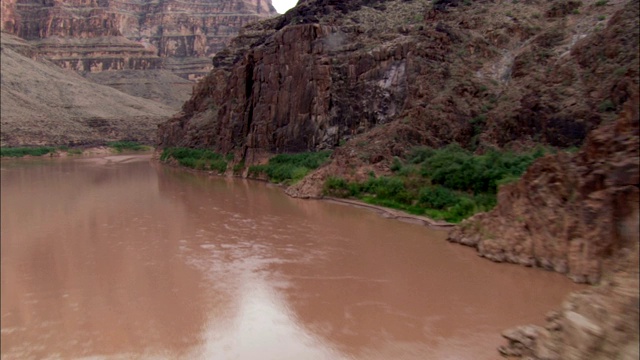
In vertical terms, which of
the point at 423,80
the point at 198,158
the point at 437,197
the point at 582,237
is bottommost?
Result: the point at 198,158

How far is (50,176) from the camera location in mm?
47406

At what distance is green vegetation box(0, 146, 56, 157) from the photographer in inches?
2849

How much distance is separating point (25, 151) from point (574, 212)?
2962 inches

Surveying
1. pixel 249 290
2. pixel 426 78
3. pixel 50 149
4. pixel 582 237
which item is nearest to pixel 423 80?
pixel 426 78

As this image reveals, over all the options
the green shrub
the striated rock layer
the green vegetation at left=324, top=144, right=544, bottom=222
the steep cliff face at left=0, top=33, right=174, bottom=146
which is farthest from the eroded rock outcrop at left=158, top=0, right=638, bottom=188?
the steep cliff face at left=0, top=33, right=174, bottom=146

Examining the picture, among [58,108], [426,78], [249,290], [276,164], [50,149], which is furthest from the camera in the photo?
[58,108]

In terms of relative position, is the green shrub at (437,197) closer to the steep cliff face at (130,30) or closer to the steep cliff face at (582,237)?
the steep cliff face at (582,237)

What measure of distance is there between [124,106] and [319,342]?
376ft

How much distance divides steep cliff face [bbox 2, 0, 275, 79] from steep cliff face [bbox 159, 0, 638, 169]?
111004mm

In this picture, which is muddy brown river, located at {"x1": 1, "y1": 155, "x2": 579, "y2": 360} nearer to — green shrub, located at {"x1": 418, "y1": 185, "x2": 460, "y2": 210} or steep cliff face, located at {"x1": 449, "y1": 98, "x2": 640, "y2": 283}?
steep cliff face, located at {"x1": 449, "y1": 98, "x2": 640, "y2": 283}

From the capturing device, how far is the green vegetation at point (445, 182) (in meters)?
24.9

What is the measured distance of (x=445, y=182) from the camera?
27.5 meters

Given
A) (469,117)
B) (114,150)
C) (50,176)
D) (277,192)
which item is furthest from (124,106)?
(469,117)

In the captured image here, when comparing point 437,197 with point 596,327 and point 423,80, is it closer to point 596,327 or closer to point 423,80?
point 423,80
